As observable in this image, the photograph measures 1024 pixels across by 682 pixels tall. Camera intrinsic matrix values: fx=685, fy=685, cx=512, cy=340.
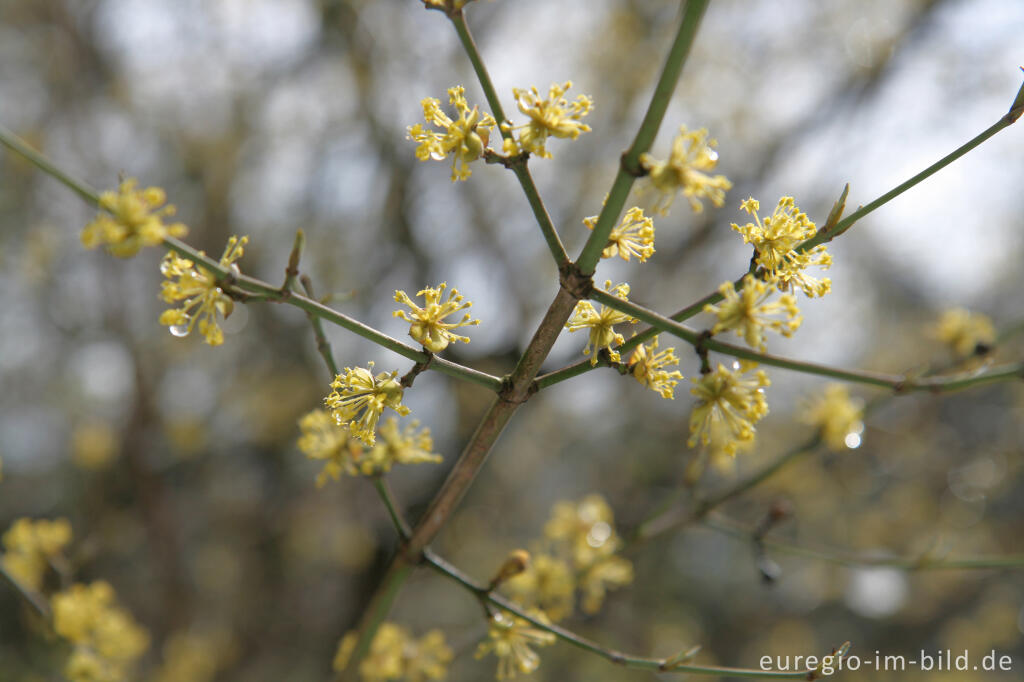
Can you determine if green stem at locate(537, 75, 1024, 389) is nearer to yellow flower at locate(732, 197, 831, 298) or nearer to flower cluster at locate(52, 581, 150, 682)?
yellow flower at locate(732, 197, 831, 298)

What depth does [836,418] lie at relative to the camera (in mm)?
2387

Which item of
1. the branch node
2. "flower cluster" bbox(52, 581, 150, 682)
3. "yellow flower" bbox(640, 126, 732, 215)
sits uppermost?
Answer: "yellow flower" bbox(640, 126, 732, 215)

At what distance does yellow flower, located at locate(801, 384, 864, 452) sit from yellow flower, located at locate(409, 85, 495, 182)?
1715 millimetres

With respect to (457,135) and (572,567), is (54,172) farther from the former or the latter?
(572,567)

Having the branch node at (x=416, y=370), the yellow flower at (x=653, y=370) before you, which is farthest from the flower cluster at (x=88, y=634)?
the yellow flower at (x=653, y=370)

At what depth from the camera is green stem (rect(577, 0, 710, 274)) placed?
0.96 m

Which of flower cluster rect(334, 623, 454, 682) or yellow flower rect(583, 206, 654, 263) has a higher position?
yellow flower rect(583, 206, 654, 263)

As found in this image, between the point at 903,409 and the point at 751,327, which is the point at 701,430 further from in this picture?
the point at 903,409

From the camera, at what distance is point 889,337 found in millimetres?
7301

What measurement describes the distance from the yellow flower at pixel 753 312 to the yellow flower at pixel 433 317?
46 centimetres

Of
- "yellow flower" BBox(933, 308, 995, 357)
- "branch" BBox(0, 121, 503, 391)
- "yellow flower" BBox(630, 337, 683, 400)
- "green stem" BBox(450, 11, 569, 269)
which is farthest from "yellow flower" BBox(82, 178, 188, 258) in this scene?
"yellow flower" BBox(933, 308, 995, 357)

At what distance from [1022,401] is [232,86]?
7.65 m

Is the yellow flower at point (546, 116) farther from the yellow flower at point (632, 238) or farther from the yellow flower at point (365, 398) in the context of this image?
the yellow flower at point (365, 398)

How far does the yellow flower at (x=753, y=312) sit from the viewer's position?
1.14 meters
